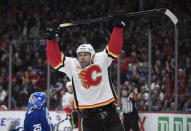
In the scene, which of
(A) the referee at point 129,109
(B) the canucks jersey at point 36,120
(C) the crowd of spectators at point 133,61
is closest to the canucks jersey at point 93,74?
(B) the canucks jersey at point 36,120

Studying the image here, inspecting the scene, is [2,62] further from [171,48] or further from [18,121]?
[171,48]

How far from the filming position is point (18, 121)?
12.2m

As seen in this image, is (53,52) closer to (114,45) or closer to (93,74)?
(93,74)

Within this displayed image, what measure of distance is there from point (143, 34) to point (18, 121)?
3549 mm

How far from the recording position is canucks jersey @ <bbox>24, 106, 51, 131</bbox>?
22.0 feet

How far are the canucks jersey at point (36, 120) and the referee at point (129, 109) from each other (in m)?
4.42

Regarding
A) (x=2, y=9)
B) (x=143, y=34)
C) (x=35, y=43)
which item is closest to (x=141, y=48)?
(x=143, y=34)

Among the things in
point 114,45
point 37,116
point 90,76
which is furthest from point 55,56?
point 37,116

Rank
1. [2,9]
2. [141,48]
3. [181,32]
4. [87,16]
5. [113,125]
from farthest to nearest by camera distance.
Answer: [2,9], [87,16], [141,48], [181,32], [113,125]

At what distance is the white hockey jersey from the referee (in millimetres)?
5701

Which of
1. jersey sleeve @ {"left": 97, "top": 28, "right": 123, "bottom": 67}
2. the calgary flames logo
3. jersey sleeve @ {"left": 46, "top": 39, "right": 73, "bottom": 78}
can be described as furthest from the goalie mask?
jersey sleeve @ {"left": 97, "top": 28, "right": 123, "bottom": 67}

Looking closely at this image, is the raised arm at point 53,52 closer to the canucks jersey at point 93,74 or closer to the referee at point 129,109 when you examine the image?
the canucks jersey at point 93,74

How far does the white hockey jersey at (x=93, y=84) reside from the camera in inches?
209

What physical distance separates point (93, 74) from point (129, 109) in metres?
5.88
